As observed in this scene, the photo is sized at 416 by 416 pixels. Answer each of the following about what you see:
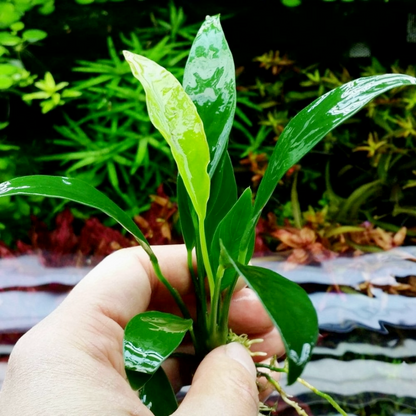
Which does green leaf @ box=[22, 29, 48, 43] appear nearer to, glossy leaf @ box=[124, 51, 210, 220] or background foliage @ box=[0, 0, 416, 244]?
background foliage @ box=[0, 0, 416, 244]

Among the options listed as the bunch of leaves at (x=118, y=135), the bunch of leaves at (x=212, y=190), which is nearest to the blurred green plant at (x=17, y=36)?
the bunch of leaves at (x=118, y=135)

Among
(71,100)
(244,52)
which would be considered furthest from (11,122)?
(244,52)

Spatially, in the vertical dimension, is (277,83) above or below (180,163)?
above

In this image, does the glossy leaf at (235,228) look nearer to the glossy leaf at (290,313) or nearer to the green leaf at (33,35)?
the glossy leaf at (290,313)

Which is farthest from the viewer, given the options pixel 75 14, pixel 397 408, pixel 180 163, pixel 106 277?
pixel 75 14

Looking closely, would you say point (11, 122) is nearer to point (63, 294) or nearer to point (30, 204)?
point (30, 204)

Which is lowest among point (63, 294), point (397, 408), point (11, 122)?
point (397, 408)
